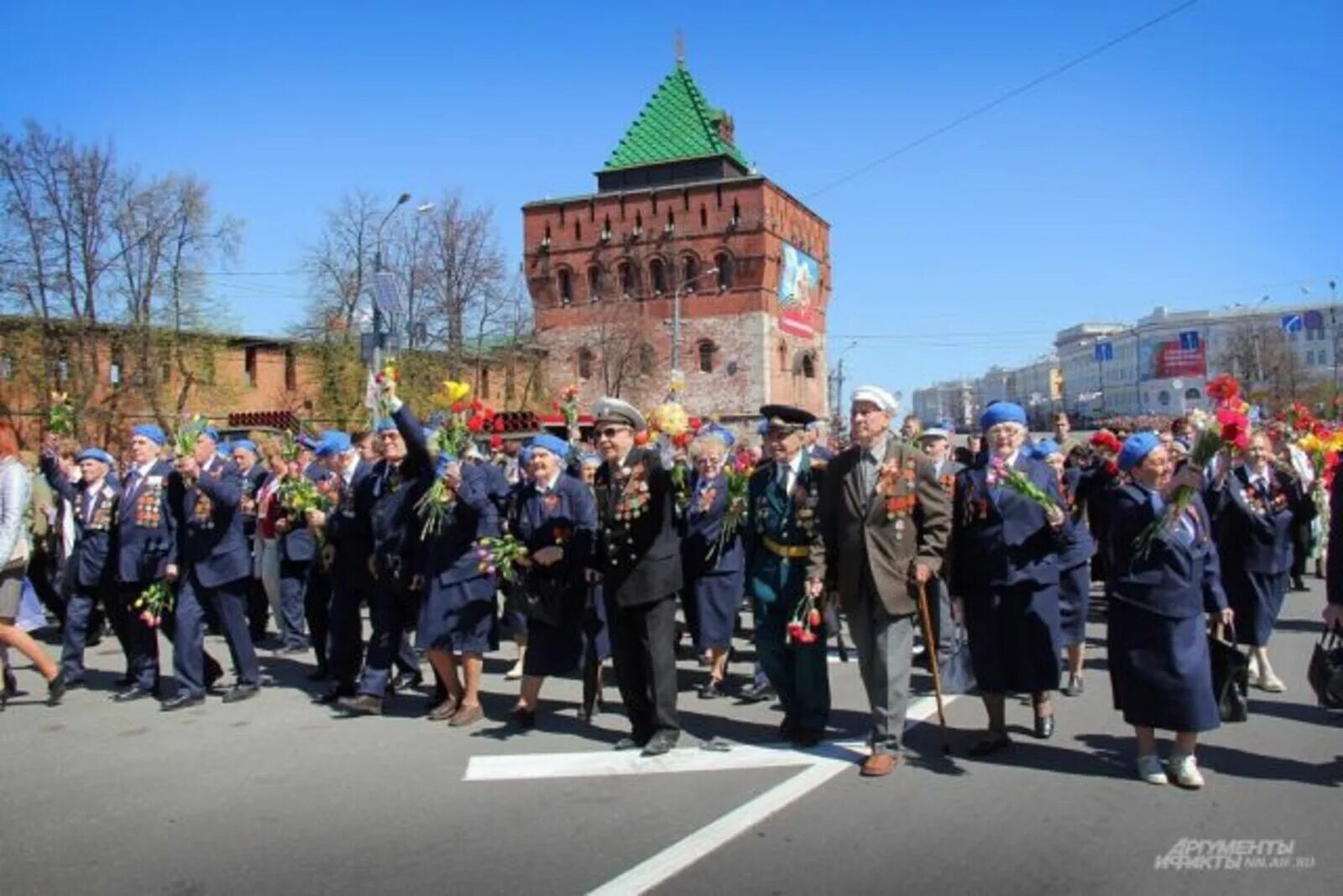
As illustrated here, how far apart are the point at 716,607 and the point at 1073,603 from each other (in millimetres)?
2624

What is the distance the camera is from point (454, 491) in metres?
7.22

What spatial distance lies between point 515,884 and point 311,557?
223 inches

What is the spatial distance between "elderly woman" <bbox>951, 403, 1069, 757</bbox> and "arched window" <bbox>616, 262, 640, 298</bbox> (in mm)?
57430

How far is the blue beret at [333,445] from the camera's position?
8969 mm

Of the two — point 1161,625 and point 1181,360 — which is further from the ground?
point 1181,360

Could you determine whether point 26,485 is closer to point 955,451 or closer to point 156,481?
point 156,481

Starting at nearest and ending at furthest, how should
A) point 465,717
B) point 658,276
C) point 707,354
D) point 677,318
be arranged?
point 465,717 → point 677,318 → point 707,354 → point 658,276

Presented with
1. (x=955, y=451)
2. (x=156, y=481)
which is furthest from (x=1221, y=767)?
(x=156, y=481)

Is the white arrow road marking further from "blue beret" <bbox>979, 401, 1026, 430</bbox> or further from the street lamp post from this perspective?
the street lamp post

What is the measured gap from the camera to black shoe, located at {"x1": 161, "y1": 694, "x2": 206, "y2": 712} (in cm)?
805

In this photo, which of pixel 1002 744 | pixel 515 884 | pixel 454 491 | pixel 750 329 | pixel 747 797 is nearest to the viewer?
pixel 515 884

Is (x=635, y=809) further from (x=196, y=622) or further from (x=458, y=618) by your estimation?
(x=196, y=622)

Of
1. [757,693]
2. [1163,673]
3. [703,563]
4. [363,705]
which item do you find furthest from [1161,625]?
[363,705]

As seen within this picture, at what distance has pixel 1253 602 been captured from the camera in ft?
26.5
